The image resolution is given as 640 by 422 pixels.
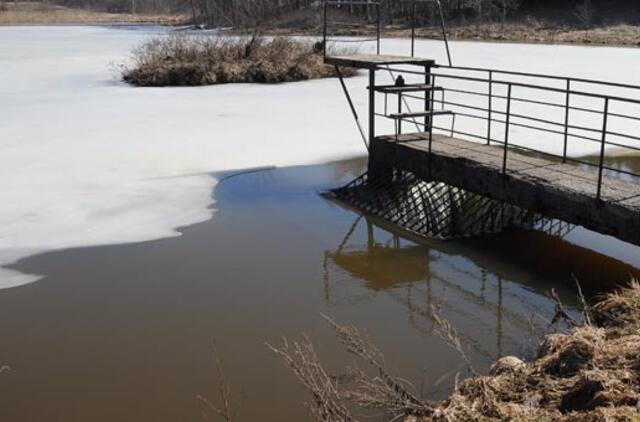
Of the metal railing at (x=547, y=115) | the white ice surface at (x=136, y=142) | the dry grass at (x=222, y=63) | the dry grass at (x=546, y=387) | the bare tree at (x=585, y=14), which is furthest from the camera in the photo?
the bare tree at (x=585, y=14)

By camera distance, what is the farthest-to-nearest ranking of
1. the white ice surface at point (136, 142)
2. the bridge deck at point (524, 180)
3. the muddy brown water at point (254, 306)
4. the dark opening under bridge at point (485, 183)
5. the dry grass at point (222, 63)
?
the dry grass at point (222, 63) → the white ice surface at point (136, 142) → the dark opening under bridge at point (485, 183) → the bridge deck at point (524, 180) → the muddy brown water at point (254, 306)

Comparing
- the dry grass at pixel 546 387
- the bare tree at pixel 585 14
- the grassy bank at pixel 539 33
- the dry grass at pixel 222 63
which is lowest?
the dry grass at pixel 546 387

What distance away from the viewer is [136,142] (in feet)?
42.5

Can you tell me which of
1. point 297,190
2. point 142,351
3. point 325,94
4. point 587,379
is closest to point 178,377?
point 142,351

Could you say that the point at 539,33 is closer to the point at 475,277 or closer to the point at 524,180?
the point at 524,180

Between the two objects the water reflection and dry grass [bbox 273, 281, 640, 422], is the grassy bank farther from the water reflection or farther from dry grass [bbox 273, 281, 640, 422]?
dry grass [bbox 273, 281, 640, 422]

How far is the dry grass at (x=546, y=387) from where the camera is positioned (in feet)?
12.0

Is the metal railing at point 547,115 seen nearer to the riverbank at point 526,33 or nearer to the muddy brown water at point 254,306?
the muddy brown water at point 254,306

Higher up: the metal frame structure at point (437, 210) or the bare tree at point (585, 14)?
the bare tree at point (585, 14)

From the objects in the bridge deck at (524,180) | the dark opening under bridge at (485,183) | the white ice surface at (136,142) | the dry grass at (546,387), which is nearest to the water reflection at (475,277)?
the dark opening under bridge at (485,183)

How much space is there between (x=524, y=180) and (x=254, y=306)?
9.97 feet

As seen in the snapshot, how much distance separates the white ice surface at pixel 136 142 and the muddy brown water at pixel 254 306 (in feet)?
2.51

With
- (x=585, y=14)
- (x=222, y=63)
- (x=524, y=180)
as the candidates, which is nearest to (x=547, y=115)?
(x=524, y=180)

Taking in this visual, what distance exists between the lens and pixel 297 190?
10.2 metres
